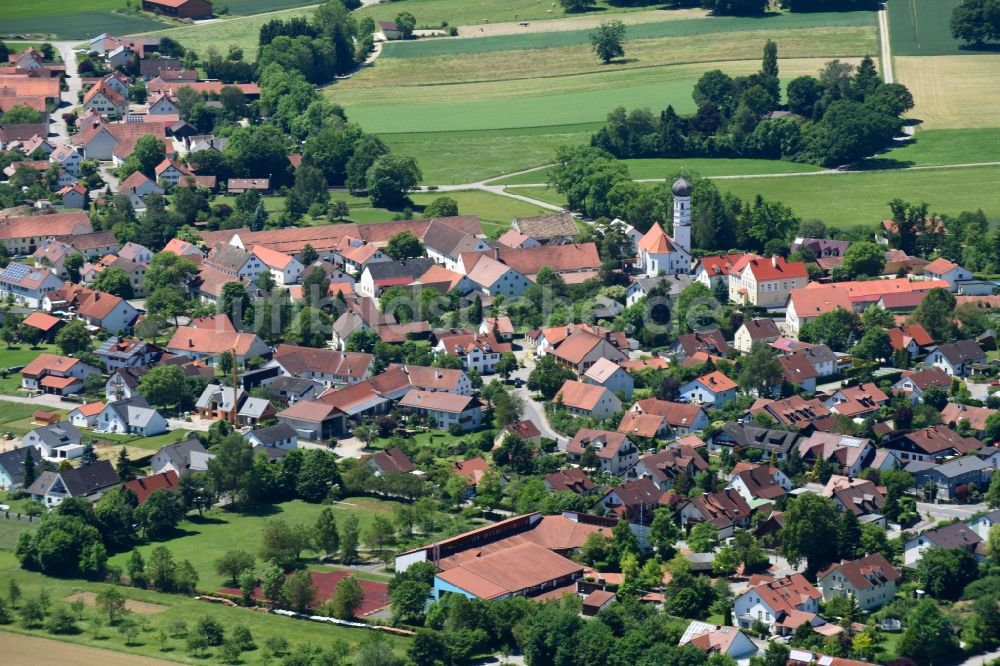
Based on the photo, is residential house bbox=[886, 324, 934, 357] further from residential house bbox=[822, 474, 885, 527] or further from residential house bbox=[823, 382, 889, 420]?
residential house bbox=[822, 474, 885, 527]

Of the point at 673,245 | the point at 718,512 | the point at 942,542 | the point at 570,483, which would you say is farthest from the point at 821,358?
the point at 942,542

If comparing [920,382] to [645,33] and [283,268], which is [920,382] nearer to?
[283,268]

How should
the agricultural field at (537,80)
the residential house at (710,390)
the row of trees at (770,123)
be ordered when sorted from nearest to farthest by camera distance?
1. the residential house at (710,390)
2. the row of trees at (770,123)
3. the agricultural field at (537,80)

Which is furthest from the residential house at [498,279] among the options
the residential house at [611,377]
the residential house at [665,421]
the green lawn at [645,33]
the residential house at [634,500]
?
the green lawn at [645,33]

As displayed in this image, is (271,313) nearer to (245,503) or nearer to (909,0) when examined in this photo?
(245,503)

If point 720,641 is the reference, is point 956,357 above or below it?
above

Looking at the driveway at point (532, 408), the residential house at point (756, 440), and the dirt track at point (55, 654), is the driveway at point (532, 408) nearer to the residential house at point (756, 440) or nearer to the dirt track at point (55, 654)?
the residential house at point (756, 440)

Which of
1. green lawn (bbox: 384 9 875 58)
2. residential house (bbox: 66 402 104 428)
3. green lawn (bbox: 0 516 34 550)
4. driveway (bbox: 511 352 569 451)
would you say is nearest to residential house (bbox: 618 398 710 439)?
driveway (bbox: 511 352 569 451)
